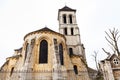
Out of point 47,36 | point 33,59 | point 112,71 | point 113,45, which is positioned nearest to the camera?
point 113,45

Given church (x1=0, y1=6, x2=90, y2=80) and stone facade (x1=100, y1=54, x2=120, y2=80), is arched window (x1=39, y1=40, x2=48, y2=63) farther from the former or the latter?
stone facade (x1=100, y1=54, x2=120, y2=80)

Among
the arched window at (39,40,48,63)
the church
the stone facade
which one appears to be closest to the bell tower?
the church

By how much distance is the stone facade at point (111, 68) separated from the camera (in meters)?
18.9

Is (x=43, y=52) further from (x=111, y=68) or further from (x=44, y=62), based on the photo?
(x=111, y=68)

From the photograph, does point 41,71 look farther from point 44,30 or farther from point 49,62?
point 44,30

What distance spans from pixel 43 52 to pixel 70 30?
12.2 meters

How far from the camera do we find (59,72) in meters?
19.2

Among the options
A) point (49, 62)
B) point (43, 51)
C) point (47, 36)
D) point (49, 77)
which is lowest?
point (49, 77)

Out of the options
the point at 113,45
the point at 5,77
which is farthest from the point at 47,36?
→ the point at 113,45

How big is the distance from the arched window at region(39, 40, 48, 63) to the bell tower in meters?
6.92

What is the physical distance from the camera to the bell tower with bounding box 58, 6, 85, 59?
1189 inches

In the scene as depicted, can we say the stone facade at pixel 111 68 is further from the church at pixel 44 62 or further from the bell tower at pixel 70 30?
the bell tower at pixel 70 30

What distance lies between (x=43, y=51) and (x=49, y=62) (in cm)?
179

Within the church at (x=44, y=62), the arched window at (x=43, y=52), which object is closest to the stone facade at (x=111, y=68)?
the church at (x=44, y=62)
